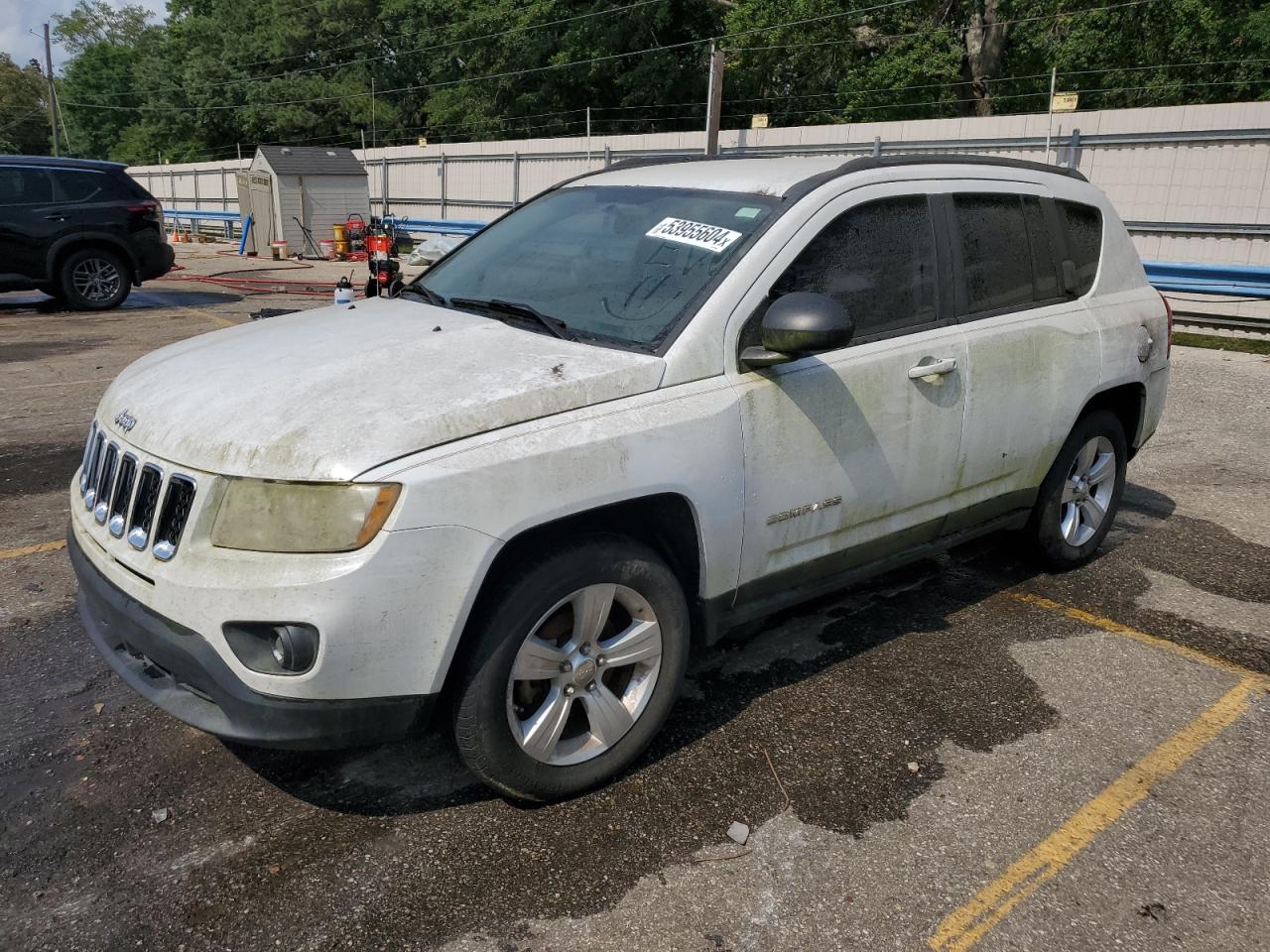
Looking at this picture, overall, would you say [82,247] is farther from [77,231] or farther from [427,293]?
[427,293]

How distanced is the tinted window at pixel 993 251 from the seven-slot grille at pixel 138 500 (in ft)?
9.48

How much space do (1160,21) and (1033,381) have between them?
28.6 m

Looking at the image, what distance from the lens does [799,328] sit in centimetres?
293

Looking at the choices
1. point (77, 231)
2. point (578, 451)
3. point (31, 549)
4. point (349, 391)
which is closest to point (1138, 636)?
point (578, 451)

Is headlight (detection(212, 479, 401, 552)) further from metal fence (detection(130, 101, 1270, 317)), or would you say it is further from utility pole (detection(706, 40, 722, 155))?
utility pole (detection(706, 40, 722, 155))

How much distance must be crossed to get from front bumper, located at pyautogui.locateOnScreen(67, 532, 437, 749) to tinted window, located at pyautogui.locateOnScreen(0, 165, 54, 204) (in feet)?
37.0

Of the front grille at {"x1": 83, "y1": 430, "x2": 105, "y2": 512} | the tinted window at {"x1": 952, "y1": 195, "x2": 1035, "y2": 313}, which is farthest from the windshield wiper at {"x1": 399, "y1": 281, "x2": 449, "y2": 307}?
the tinted window at {"x1": 952, "y1": 195, "x2": 1035, "y2": 313}

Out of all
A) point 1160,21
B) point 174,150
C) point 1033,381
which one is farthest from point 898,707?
point 174,150

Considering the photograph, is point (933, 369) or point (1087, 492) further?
point (1087, 492)

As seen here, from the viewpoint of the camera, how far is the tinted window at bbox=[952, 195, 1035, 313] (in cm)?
390

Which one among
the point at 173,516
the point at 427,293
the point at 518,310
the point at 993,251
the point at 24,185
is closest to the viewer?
the point at 173,516

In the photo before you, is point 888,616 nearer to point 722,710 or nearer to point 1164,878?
point 722,710

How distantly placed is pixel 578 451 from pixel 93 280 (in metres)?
12.2

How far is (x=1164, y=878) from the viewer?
8.75 feet
